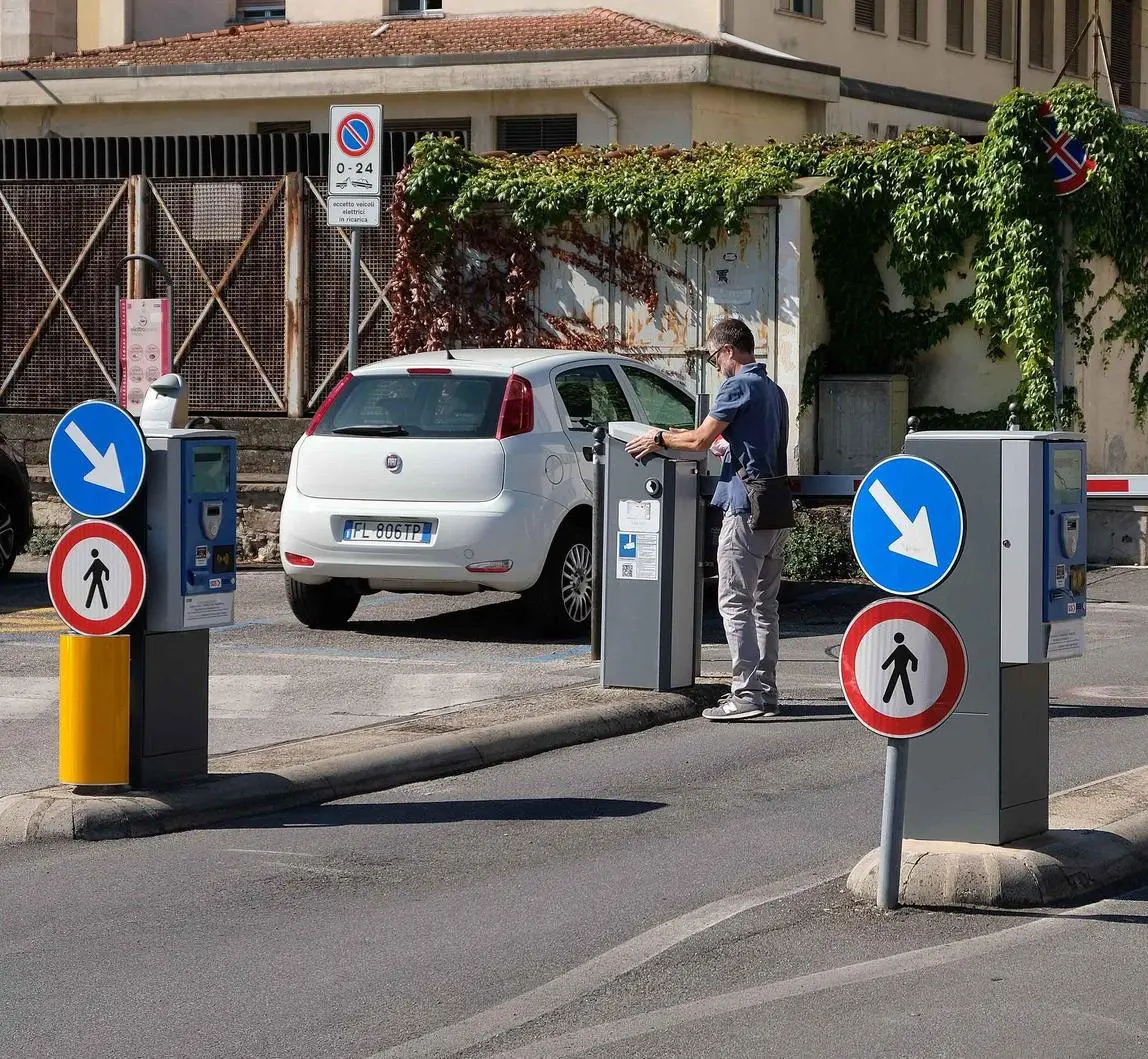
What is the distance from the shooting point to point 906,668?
21.5ft

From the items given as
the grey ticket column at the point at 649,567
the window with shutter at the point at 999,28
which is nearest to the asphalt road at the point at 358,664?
the grey ticket column at the point at 649,567

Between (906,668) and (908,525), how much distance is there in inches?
17.1

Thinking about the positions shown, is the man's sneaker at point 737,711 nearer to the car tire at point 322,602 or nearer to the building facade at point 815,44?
the car tire at point 322,602

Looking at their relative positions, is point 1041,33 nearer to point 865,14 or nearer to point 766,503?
point 865,14

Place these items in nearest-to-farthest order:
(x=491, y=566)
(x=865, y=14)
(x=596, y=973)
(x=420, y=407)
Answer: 1. (x=596, y=973)
2. (x=491, y=566)
3. (x=420, y=407)
4. (x=865, y=14)

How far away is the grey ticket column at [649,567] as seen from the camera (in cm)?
1093

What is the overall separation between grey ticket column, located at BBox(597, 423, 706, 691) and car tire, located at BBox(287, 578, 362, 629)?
9.90 ft

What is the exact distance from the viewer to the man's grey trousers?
414 inches

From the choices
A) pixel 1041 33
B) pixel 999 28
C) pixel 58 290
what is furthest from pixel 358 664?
pixel 1041 33

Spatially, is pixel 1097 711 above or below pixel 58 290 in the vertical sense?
below

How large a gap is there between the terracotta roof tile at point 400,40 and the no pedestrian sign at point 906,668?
60.8ft

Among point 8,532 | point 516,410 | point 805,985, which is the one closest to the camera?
point 805,985

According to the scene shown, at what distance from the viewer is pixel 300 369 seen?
19.6 meters

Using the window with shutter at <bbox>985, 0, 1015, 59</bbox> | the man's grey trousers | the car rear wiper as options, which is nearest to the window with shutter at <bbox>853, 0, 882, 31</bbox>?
the window with shutter at <bbox>985, 0, 1015, 59</bbox>
